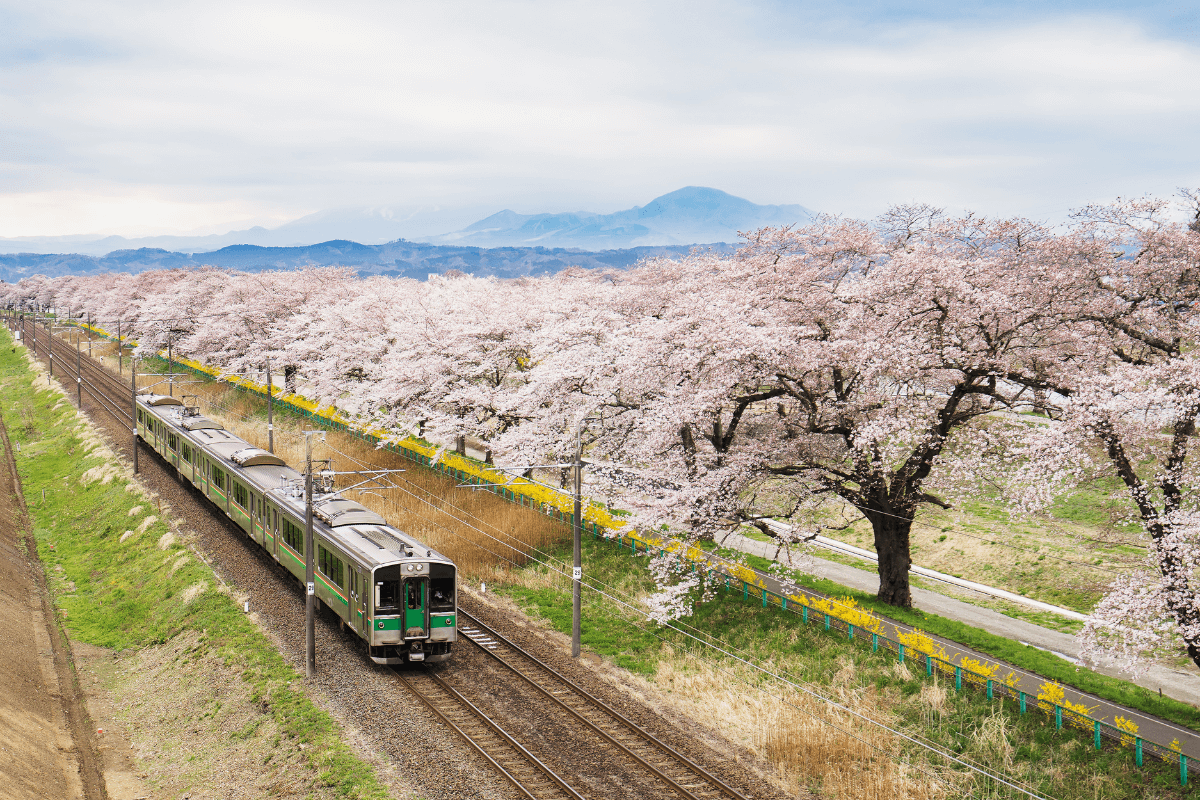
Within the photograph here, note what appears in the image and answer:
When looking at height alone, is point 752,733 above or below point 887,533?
below

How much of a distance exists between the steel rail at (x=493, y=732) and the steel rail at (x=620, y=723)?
1.69 metres

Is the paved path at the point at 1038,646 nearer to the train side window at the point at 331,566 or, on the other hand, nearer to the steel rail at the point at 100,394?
the train side window at the point at 331,566

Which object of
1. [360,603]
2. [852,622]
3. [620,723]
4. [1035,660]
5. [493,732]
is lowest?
[620,723]

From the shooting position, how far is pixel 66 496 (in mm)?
39625

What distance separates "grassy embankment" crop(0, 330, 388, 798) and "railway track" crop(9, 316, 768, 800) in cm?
224

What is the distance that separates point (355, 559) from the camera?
773 inches

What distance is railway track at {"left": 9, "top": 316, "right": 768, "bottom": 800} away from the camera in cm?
1519

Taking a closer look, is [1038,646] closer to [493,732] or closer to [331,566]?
[493,732]

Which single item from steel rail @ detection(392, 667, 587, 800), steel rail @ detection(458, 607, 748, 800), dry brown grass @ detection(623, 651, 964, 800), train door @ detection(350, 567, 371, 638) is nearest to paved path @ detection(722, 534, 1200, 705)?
dry brown grass @ detection(623, 651, 964, 800)

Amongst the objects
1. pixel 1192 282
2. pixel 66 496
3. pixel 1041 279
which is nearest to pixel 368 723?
pixel 1041 279

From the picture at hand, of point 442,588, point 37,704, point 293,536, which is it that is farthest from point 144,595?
point 442,588

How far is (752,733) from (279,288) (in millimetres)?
57273

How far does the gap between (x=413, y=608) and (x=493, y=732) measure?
11.9ft

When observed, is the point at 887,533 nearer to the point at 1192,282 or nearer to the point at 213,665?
the point at 1192,282
